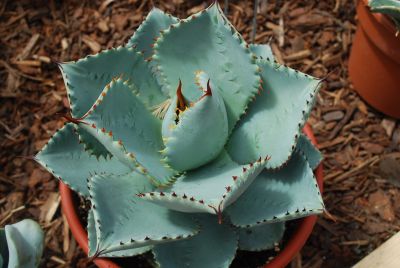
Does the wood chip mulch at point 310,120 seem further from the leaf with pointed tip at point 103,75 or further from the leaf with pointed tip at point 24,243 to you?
the leaf with pointed tip at point 103,75

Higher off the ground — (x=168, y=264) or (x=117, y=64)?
(x=117, y=64)

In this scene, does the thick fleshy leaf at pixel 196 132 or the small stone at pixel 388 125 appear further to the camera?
the small stone at pixel 388 125

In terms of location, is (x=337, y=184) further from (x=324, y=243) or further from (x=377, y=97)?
(x=377, y=97)

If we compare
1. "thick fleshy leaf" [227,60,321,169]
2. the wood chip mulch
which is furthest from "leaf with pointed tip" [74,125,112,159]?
the wood chip mulch

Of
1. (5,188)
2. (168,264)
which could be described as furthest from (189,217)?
(5,188)

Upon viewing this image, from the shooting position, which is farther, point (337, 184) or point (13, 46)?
point (13, 46)

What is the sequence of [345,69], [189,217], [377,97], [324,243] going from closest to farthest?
[189,217]
[324,243]
[377,97]
[345,69]

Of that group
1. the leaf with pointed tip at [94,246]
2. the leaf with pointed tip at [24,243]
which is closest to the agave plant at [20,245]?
the leaf with pointed tip at [24,243]

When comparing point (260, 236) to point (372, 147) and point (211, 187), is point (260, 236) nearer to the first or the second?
point (211, 187)
